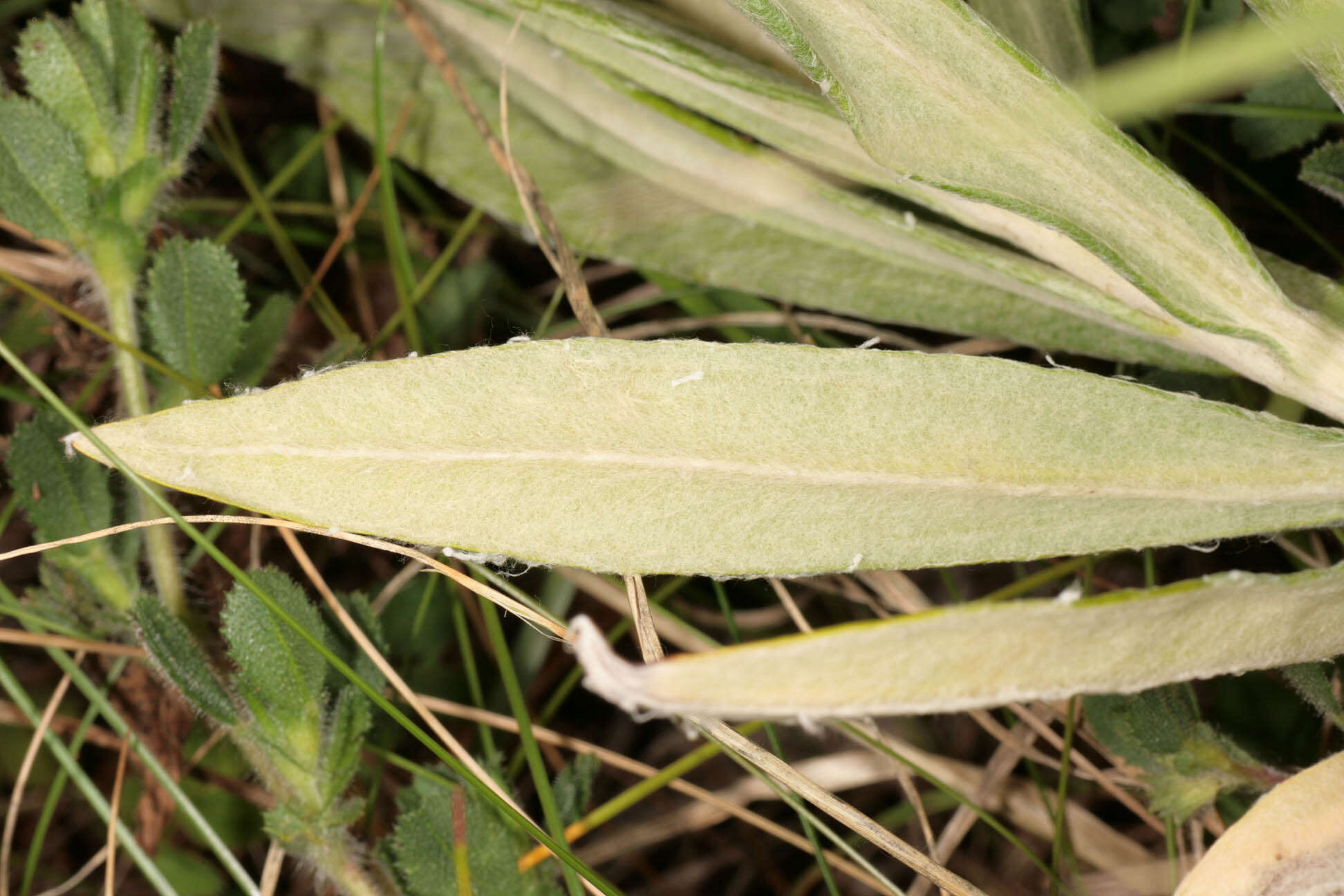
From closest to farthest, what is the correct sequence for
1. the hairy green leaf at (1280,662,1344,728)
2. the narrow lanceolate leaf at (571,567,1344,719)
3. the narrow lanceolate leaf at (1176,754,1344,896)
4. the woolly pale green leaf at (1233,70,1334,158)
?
the narrow lanceolate leaf at (571,567,1344,719) < the narrow lanceolate leaf at (1176,754,1344,896) < the hairy green leaf at (1280,662,1344,728) < the woolly pale green leaf at (1233,70,1334,158)

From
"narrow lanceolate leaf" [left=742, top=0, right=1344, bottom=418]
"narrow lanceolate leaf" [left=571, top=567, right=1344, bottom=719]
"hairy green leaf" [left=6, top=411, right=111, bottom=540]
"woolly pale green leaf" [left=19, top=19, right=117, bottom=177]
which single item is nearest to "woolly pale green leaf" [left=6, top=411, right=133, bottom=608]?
"hairy green leaf" [left=6, top=411, right=111, bottom=540]

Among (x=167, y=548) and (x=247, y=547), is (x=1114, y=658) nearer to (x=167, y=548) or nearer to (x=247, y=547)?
(x=167, y=548)

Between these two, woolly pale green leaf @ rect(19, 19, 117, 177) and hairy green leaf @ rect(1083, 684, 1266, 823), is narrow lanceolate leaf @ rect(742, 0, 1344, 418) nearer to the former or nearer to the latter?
hairy green leaf @ rect(1083, 684, 1266, 823)

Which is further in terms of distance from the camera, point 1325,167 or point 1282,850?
point 1325,167

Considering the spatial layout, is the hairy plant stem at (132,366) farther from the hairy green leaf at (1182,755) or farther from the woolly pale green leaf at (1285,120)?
the woolly pale green leaf at (1285,120)

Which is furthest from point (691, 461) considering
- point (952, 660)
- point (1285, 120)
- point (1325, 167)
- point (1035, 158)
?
point (1285, 120)

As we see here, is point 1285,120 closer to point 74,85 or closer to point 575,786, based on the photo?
point 575,786
